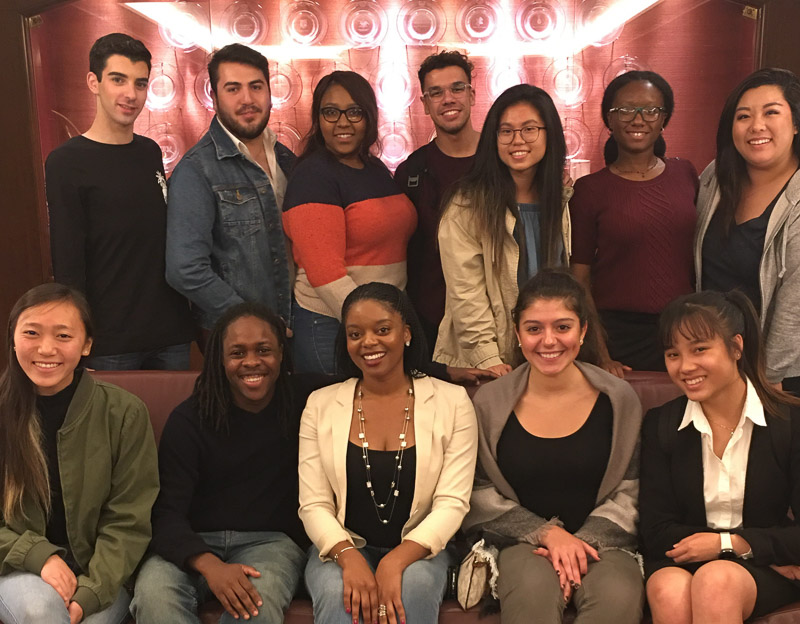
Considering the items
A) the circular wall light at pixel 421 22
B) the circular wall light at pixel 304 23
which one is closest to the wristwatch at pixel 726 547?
the circular wall light at pixel 421 22

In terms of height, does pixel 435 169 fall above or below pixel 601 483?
above

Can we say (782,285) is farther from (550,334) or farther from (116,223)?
(116,223)

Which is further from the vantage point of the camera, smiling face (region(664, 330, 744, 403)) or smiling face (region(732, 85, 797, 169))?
smiling face (region(732, 85, 797, 169))

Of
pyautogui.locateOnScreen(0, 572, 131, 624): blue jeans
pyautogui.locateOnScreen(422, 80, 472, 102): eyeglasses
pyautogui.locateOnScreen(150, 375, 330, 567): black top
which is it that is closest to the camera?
pyautogui.locateOnScreen(0, 572, 131, 624): blue jeans

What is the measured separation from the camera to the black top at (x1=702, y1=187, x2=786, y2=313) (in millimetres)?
2641

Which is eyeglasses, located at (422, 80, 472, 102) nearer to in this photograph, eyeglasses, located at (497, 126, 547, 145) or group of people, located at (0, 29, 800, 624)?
group of people, located at (0, 29, 800, 624)

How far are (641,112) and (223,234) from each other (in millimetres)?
1399

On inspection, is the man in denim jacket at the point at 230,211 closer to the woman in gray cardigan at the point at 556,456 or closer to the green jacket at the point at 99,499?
the green jacket at the point at 99,499

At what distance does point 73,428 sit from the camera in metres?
2.27

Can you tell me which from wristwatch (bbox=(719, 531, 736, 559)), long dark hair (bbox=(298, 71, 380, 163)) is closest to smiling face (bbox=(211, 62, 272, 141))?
long dark hair (bbox=(298, 71, 380, 163))

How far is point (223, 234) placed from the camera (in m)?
2.94

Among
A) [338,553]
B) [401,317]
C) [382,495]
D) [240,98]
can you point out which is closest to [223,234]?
[240,98]

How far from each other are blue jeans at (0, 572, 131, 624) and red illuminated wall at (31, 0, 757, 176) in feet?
7.77

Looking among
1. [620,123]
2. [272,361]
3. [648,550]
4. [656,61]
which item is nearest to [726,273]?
[620,123]
